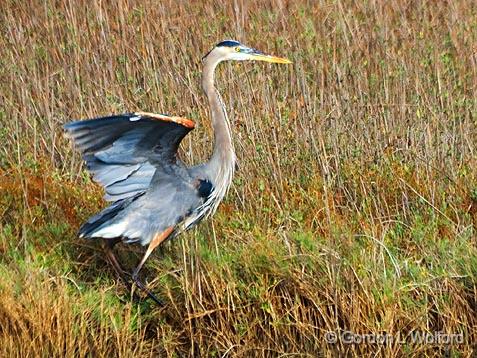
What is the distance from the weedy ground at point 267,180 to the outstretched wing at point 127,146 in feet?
1.14

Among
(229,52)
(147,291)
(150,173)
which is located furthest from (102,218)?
(229,52)

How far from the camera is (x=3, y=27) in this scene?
20.5 feet

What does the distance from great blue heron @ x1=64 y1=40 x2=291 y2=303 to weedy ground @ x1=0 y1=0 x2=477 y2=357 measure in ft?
0.47

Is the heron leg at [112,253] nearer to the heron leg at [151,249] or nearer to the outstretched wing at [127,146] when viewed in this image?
the heron leg at [151,249]

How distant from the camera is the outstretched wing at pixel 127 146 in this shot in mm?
4129

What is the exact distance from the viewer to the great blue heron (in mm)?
4195

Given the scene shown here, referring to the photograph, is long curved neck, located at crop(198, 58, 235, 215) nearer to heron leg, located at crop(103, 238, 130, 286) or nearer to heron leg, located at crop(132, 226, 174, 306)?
heron leg, located at crop(132, 226, 174, 306)

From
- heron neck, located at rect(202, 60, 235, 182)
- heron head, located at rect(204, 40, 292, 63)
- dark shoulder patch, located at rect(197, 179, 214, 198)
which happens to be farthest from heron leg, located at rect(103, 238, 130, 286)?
Answer: heron head, located at rect(204, 40, 292, 63)

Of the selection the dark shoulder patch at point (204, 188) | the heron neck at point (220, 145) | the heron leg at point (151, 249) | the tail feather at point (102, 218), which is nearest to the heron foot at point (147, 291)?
the heron leg at point (151, 249)

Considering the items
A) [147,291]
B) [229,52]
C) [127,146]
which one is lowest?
[147,291]

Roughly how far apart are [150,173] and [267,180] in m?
0.81

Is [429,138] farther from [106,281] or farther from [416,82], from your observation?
[106,281]

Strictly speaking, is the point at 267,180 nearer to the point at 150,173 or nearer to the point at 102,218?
the point at 150,173

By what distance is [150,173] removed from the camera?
14.7 feet
